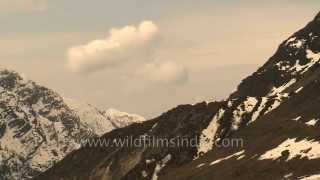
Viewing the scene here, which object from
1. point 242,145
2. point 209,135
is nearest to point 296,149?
point 242,145

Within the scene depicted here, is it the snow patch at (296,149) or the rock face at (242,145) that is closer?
the snow patch at (296,149)

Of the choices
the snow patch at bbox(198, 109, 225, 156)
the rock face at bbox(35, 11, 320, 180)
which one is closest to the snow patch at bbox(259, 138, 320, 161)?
the rock face at bbox(35, 11, 320, 180)

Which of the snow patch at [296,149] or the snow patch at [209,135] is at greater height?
the snow patch at [209,135]

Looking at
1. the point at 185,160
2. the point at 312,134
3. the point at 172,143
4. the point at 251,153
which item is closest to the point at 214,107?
the point at 172,143

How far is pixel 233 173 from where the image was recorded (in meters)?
116

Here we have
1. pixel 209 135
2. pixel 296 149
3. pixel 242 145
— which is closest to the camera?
pixel 296 149

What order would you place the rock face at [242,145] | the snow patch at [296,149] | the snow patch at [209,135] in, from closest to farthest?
the snow patch at [296,149] → the rock face at [242,145] → the snow patch at [209,135]

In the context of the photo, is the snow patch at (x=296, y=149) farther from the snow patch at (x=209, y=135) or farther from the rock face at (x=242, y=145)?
the snow patch at (x=209, y=135)

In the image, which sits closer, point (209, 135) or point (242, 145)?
point (242, 145)

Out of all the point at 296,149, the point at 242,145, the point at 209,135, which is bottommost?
the point at 296,149

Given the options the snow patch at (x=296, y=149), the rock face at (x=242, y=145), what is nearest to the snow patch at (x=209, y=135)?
the rock face at (x=242, y=145)

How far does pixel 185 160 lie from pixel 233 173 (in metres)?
47.0

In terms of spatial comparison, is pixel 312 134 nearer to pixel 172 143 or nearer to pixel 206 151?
pixel 206 151

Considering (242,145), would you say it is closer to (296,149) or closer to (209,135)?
(209,135)
